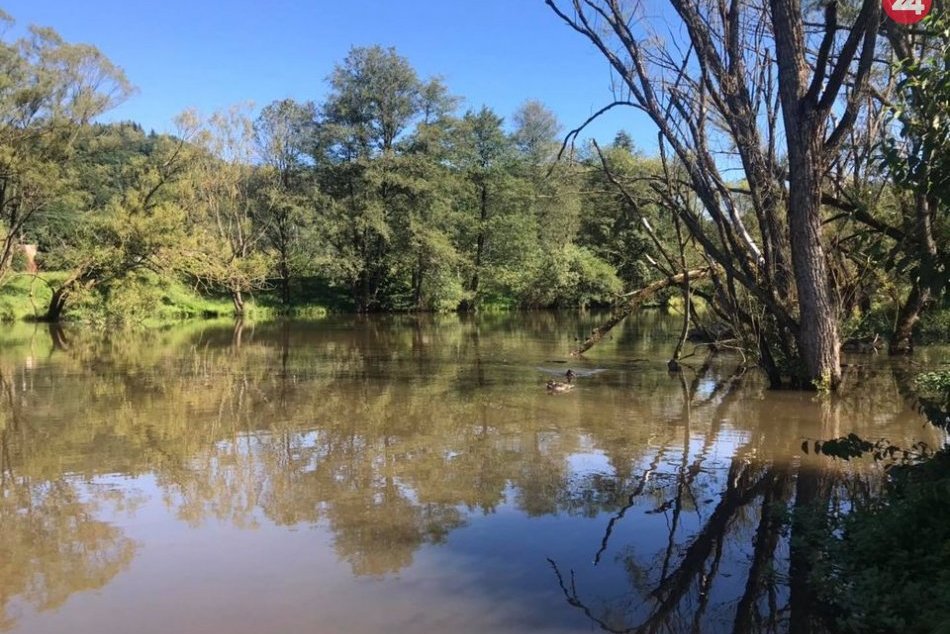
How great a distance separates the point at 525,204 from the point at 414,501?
146 feet

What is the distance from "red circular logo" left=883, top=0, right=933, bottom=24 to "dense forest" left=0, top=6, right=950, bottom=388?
49.1 inches

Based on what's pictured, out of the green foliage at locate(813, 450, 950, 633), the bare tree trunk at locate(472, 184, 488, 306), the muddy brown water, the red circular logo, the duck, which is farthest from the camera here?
the bare tree trunk at locate(472, 184, 488, 306)

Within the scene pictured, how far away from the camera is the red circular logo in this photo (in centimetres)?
789

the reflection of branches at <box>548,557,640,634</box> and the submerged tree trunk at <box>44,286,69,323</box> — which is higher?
the submerged tree trunk at <box>44,286,69,323</box>

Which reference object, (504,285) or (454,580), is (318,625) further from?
(504,285)

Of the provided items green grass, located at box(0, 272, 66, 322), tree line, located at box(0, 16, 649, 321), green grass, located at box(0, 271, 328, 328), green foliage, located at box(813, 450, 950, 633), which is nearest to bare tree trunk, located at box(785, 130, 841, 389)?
green foliage, located at box(813, 450, 950, 633)

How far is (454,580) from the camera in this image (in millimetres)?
4668

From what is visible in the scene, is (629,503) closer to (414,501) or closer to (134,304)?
(414,501)

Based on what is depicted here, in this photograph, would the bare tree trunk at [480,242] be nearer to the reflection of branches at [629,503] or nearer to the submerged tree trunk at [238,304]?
the submerged tree trunk at [238,304]

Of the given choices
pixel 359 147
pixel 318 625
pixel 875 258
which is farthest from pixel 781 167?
pixel 359 147

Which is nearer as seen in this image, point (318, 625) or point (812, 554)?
point (318, 625)

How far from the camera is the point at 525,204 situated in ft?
163

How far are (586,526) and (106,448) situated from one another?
5.93 meters

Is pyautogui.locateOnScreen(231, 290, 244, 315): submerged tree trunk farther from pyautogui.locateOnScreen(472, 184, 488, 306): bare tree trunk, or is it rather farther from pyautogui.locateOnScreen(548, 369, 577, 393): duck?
pyautogui.locateOnScreen(548, 369, 577, 393): duck
